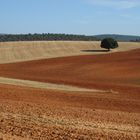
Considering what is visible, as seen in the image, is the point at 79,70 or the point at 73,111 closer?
the point at 73,111

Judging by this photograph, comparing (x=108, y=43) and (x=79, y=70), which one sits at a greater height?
(x=108, y=43)

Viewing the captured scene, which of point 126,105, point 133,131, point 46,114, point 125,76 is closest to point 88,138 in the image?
point 133,131

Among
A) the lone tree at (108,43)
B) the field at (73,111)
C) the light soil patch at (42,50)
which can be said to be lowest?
the light soil patch at (42,50)

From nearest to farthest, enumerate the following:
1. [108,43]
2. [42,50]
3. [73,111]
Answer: [73,111] → [42,50] → [108,43]

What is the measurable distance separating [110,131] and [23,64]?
6697cm

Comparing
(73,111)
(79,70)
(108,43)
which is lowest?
(79,70)

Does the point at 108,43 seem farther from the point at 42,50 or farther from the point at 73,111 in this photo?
the point at 73,111

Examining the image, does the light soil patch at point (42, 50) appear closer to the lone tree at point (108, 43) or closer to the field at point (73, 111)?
the lone tree at point (108, 43)

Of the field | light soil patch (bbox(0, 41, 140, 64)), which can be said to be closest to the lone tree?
light soil patch (bbox(0, 41, 140, 64))

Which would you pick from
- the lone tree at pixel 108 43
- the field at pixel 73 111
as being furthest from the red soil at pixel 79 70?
the lone tree at pixel 108 43

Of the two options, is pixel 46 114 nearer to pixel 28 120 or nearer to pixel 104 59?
pixel 28 120

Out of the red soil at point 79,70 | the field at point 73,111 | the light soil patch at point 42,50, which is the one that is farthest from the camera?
the light soil patch at point 42,50

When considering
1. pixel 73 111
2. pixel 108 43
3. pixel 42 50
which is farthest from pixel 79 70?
pixel 73 111

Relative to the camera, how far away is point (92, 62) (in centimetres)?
7681
